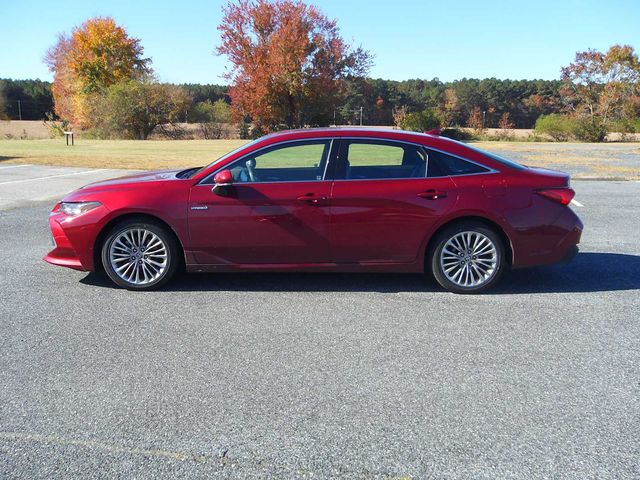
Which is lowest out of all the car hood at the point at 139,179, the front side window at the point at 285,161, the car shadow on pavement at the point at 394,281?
the car shadow on pavement at the point at 394,281

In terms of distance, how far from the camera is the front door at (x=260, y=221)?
5211 mm

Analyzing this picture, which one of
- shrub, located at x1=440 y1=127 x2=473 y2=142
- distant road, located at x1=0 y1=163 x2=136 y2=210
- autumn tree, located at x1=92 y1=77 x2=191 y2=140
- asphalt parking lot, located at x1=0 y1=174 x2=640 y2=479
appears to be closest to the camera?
asphalt parking lot, located at x1=0 y1=174 x2=640 y2=479

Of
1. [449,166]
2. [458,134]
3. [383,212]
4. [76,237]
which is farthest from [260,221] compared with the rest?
[458,134]

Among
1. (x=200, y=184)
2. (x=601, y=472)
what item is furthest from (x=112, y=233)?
(x=601, y=472)

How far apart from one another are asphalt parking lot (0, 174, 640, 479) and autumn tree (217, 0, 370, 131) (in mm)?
33971

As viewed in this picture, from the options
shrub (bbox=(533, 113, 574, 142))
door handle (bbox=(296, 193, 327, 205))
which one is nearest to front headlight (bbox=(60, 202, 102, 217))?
door handle (bbox=(296, 193, 327, 205))

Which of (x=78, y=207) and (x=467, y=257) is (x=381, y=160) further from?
(x=78, y=207)

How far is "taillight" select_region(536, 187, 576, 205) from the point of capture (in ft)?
17.4

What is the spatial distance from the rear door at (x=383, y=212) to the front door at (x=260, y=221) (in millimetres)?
146

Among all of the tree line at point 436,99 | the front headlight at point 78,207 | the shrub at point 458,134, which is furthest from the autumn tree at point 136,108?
the front headlight at point 78,207

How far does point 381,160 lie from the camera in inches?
225

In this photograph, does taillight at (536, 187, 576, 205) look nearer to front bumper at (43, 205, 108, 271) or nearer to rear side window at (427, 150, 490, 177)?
rear side window at (427, 150, 490, 177)

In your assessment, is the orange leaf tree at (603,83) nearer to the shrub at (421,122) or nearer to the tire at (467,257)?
the shrub at (421,122)

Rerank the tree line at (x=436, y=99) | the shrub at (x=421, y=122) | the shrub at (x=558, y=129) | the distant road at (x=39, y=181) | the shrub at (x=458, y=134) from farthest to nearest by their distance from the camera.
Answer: the tree line at (x=436, y=99) < the shrub at (x=558, y=129) < the shrub at (x=458, y=134) < the shrub at (x=421, y=122) < the distant road at (x=39, y=181)
